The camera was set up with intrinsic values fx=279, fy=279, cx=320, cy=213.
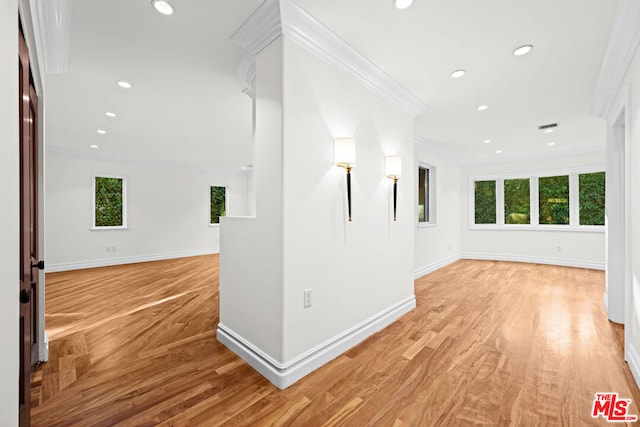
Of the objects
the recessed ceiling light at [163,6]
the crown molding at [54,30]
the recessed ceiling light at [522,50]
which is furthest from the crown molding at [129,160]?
the recessed ceiling light at [522,50]

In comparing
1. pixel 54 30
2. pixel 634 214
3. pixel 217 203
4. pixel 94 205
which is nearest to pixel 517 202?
pixel 634 214

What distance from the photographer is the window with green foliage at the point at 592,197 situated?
5703 millimetres

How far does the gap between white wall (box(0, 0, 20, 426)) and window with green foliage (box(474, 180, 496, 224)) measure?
788 cm

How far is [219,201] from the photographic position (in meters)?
8.48

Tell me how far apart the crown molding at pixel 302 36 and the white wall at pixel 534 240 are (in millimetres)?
5489

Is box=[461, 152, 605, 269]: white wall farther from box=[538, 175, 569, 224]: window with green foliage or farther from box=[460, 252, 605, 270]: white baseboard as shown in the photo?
box=[538, 175, 569, 224]: window with green foliage

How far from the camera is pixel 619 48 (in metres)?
2.16

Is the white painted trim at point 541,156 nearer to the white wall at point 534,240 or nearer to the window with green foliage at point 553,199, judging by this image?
the white wall at point 534,240

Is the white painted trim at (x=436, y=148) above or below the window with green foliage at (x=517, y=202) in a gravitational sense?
above

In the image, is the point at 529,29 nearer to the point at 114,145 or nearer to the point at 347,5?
the point at 347,5

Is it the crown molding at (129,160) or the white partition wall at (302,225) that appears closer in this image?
the white partition wall at (302,225)

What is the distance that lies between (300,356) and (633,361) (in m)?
2.41

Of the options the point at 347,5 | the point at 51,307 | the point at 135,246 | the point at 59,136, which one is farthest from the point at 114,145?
the point at 347,5

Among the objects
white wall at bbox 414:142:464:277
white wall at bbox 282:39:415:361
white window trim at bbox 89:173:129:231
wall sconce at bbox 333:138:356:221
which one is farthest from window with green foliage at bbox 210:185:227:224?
wall sconce at bbox 333:138:356:221
